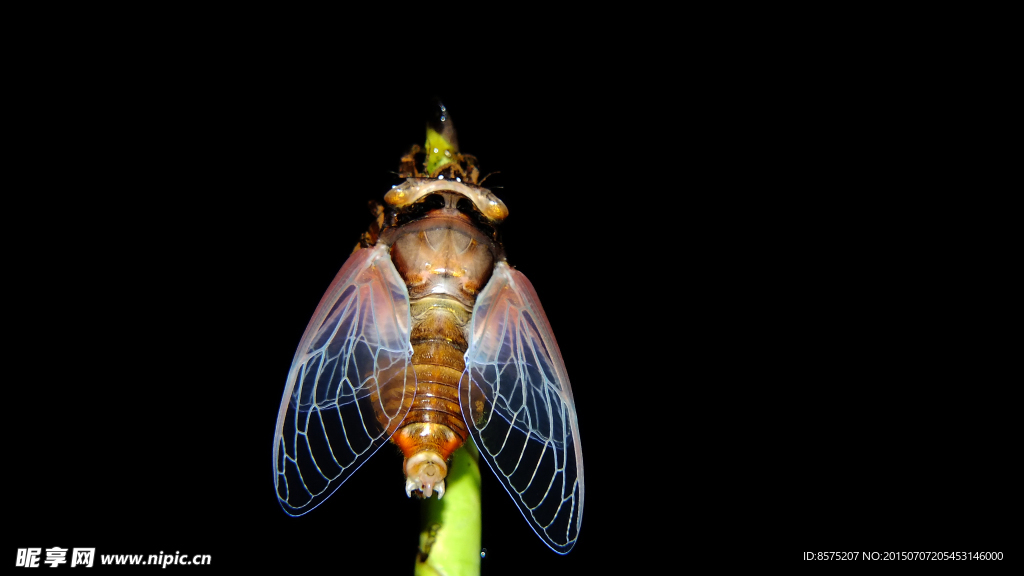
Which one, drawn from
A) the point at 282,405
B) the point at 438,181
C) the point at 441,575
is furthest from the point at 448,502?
the point at 438,181

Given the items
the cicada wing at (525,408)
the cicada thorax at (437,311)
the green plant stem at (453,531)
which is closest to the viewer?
the green plant stem at (453,531)

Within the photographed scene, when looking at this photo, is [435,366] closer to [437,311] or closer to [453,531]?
[437,311]

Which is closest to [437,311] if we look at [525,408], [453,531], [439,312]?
[439,312]

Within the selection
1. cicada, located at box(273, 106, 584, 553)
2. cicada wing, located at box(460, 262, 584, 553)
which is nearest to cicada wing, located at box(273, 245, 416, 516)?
cicada, located at box(273, 106, 584, 553)

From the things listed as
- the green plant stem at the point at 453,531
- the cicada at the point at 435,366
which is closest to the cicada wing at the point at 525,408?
the cicada at the point at 435,366

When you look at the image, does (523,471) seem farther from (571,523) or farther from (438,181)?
(438,181)

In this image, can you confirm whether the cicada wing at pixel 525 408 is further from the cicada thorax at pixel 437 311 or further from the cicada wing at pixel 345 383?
the cicada wing at pixel 345 383

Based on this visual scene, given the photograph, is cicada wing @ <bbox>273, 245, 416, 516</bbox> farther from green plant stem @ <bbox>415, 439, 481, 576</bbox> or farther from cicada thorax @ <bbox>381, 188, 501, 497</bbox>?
green plant stem @ <bbox>415, 439, 481, 576</bbox>

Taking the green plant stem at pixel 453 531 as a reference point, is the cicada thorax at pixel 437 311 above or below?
above
